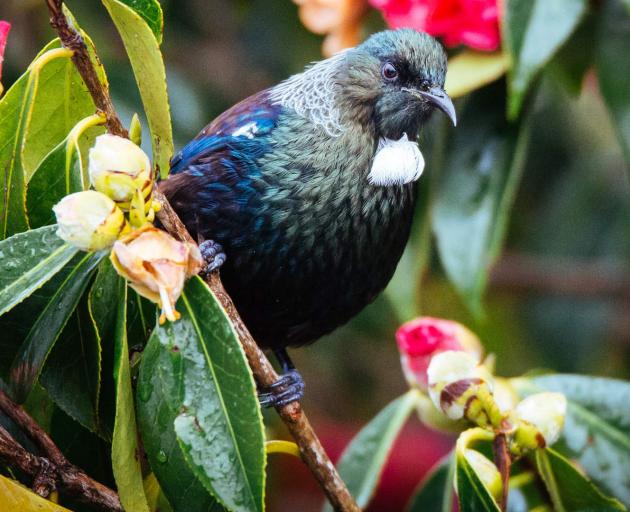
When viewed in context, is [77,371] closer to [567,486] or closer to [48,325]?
[48,325]

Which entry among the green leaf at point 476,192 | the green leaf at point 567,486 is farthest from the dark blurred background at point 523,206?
the green leaf at point 567,486

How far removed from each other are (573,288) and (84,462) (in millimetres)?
2832

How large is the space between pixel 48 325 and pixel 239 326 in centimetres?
28

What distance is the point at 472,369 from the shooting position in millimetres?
1741

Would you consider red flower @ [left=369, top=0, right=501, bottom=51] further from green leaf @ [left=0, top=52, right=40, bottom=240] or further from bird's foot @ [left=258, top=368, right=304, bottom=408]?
green leaf @ [left=0, top=52, right=40, bottom=240]

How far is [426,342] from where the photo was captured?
2.13m

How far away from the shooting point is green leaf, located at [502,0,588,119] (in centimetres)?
246

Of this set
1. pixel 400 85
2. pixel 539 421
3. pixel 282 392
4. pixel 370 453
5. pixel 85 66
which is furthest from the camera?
pixel 370 453

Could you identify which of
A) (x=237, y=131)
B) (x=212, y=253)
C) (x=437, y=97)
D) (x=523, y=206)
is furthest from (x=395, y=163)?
(x=523, y=206)

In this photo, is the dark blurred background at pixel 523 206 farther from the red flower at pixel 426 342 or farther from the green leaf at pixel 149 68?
the green leaf at pixel 149 68

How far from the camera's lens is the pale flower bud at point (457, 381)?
1733 millimetres

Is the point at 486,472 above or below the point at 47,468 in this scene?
below

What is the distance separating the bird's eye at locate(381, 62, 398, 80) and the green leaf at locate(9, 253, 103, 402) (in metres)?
0.94

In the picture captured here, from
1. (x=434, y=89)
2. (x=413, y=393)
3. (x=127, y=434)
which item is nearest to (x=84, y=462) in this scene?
(x=127, y=434)
